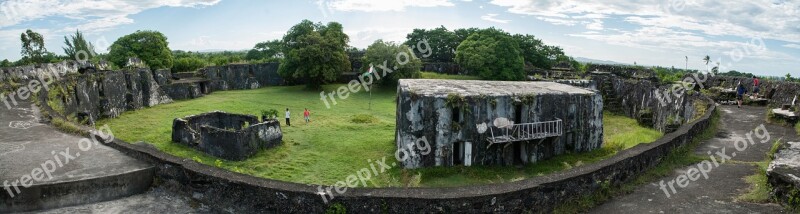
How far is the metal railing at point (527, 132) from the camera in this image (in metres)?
18.4

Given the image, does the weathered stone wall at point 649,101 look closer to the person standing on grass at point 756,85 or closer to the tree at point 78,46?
the person standing on grass at point 756,85

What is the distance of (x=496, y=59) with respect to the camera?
42281 millimetres

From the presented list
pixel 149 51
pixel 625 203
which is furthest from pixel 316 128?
pixel 149 51

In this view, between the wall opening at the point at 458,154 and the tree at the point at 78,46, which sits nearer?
the wall opening at the point at 458,154

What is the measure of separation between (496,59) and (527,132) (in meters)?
24.4

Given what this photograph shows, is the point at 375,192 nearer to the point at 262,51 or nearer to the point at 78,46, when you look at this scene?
the point at 78,46

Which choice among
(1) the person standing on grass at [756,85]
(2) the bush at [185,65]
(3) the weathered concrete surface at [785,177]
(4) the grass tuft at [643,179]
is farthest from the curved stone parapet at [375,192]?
(2) the bush at [185,65]

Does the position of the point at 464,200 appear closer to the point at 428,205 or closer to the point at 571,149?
the point at 428,205

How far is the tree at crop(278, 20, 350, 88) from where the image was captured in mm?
40344

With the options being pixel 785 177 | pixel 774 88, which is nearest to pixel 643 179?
pixel 785 177

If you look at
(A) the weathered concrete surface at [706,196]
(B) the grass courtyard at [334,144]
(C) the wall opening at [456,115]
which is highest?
(C) the wall opening at [456,115]

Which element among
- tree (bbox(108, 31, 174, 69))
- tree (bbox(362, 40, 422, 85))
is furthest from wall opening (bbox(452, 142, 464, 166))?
tree (bbox(108, 31, 174, 69))

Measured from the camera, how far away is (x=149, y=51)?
152 ft

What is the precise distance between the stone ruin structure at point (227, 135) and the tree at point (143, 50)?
25.3 metres
